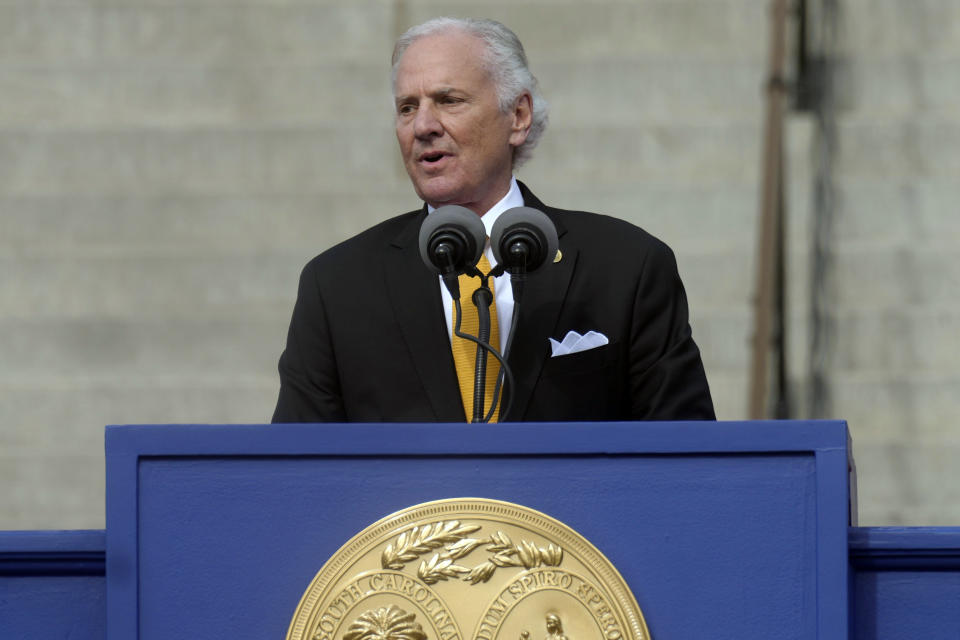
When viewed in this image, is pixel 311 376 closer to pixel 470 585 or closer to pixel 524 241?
pixel 524 241

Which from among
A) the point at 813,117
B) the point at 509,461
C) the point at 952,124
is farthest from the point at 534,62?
the point at 509,461

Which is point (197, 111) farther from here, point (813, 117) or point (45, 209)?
point (813, 117)

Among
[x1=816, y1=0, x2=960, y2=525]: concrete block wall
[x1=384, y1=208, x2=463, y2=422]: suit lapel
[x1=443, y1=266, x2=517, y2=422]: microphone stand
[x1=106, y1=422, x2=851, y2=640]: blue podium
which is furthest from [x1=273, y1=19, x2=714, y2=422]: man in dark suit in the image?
[x1=816, y1=0, x2=960, y2=525]: concrete block wall

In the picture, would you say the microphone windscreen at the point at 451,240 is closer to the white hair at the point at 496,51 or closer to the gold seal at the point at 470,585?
the gold seal at the point at 470,585

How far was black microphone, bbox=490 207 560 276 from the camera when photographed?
81.9 inches

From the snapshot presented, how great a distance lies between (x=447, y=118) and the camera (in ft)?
8.64

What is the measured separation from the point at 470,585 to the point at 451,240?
44cm

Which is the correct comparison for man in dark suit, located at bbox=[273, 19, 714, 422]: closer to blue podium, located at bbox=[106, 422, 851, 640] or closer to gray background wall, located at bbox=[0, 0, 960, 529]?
blue podium, located at bbox=[106, 422, 851, 640]

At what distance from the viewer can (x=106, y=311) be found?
5180 mm

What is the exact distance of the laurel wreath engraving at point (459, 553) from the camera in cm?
185

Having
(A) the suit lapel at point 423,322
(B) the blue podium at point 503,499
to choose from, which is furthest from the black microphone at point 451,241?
(A) the suit lapel at point 423,322

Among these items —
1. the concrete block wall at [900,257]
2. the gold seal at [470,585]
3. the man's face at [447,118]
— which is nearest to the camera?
the gold seal at [470,585]

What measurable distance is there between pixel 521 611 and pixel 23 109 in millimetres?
4131

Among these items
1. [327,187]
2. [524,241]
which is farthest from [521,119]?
[327,187]
